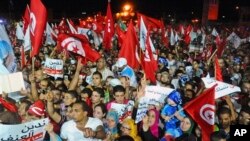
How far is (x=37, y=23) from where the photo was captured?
785 cm

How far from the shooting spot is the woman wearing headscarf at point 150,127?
565cm

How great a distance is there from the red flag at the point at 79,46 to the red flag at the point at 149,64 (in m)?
1.07

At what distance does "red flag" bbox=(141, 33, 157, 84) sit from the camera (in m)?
8.33

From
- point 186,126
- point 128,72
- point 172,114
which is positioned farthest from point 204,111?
point 128,72

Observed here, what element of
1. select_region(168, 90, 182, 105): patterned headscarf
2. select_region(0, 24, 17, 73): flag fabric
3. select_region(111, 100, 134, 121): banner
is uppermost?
select_region(0, 24, 17, 73): flag fabric

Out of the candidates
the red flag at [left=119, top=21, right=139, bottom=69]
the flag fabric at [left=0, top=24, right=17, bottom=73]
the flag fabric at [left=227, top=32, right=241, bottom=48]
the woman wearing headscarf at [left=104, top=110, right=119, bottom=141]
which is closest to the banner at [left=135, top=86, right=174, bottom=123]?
the woman wearing headscarf at [left=104, top=110, right=119, bottom=141]

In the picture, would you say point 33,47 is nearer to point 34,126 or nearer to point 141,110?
point 141,110

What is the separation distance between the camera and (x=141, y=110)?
5984mm

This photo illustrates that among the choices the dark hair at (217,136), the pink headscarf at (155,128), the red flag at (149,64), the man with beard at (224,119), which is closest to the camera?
the dark hair at (217,136)

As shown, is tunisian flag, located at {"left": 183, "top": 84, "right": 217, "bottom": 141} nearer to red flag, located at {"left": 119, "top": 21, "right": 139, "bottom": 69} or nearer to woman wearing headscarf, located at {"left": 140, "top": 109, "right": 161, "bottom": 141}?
woman wearing headscarf, located at {"left": 140, "top": 109, "right": 161, "bottom": 141}

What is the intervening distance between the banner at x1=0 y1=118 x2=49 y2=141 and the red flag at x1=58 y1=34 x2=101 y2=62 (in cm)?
459

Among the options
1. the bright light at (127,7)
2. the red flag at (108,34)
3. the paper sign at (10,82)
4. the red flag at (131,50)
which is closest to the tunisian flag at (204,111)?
the paper sign at (10,82)

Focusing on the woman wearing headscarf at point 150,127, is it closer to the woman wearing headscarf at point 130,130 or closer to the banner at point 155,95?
the woman wearing headscarf at point 130,130

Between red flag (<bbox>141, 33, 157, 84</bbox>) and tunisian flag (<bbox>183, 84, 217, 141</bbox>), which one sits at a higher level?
red flag (<bbox>141, 33, 157, 84</bbox>)
